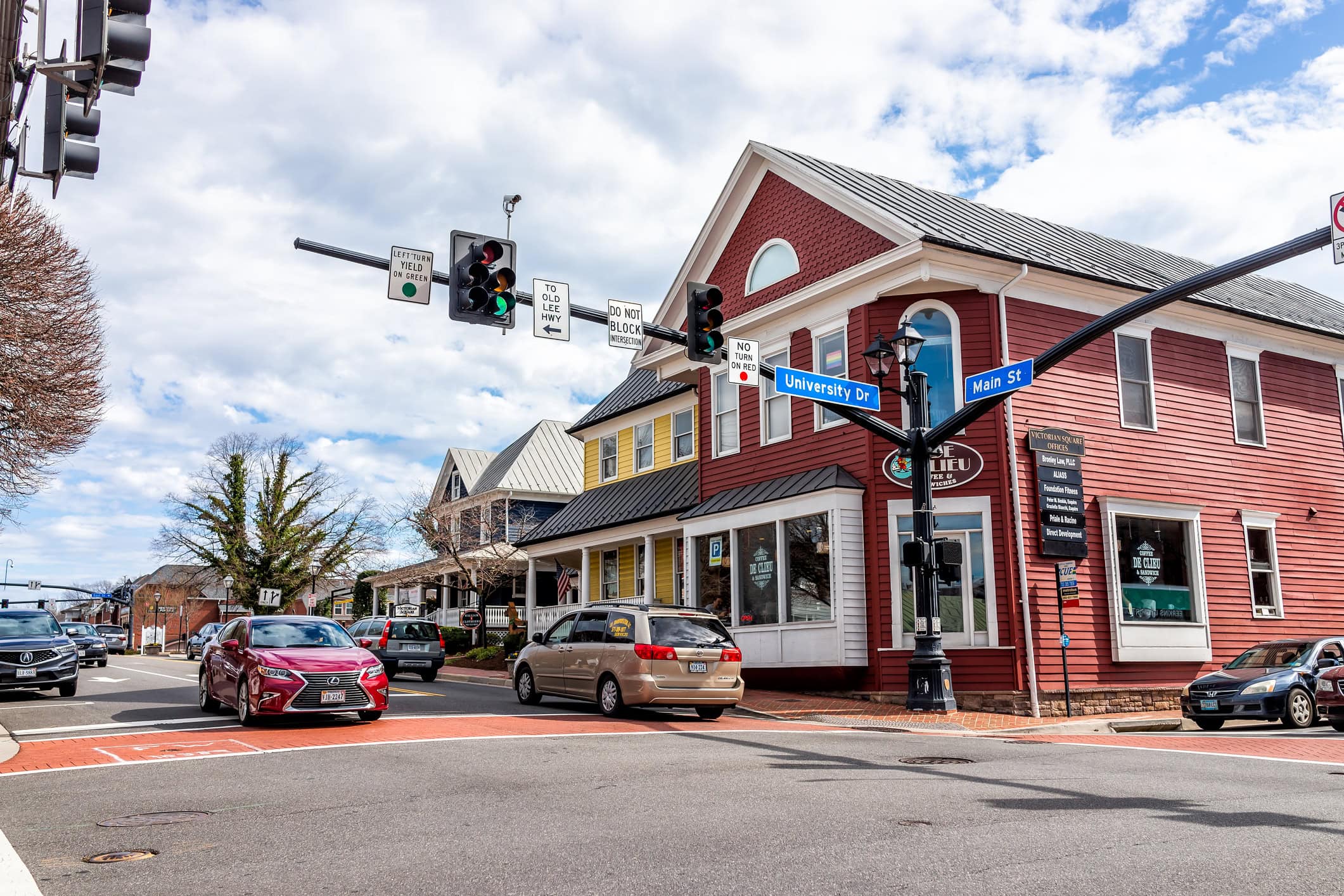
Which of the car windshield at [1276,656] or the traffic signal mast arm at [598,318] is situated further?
the car windshield at [1276,656]

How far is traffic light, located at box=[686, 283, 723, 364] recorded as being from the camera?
1473cm

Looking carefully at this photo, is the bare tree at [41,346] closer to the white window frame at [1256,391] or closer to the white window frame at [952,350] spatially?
the white window frame at [952,350]

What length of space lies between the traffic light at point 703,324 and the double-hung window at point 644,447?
643 inches

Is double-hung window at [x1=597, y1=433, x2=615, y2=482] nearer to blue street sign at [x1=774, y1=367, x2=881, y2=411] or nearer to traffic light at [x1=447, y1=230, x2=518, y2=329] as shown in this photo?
blue street sign at [x1=774, y1=367, x2=881, y2=411]

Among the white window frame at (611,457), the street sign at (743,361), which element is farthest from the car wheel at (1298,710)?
the white window frame at (611,457)

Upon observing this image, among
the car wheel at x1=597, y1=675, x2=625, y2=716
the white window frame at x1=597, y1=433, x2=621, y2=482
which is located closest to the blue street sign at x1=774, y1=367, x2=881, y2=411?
the car wheel at x1=597, y1=675, x2=625, y2=716

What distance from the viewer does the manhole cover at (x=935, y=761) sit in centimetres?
1054

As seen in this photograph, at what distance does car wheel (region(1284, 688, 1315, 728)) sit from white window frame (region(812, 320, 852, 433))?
8503mm

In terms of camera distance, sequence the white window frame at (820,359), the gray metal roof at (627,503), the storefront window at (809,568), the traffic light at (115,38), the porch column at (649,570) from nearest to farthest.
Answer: the traffic light at (115,38) < the storefront window at (809,568) < the white window frame at (820,359) < the gray metal roof at (627,503) < the porch column at (649,570)

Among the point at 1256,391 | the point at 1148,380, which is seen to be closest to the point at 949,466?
the point at 1148,380

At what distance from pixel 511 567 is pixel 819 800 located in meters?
31.4

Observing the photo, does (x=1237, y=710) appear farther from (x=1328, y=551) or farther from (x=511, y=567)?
(x=511, y=567)

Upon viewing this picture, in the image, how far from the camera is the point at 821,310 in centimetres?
2141

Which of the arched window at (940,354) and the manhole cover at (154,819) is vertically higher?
the arched window at (940,354)
